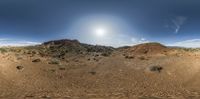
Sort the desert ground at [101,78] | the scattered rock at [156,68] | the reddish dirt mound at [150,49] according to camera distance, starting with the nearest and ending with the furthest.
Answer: the desert ground at [101,78] < the scattered rock at [156,68] < the reddish dirt mound at [150,49]

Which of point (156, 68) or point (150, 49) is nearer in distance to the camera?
point (156, 68)

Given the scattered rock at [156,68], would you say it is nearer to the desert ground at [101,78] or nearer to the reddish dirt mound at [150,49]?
the desert ground at [101,78]

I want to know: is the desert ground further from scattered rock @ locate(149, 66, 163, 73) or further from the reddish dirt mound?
the reddish dirt mound

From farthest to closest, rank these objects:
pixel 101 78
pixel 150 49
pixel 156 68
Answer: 1. pixel 150 49
2. pixel 156 68
3. pixel 101 78

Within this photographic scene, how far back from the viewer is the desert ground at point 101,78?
3253cm

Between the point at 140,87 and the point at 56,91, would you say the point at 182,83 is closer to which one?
the point at 140,87

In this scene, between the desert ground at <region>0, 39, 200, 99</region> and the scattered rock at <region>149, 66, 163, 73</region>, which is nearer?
the desert ground at <region>0, 39, 200, 99</region>

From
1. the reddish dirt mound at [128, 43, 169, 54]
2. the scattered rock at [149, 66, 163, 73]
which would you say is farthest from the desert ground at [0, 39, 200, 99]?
the reddish dirt mound at [128, 43, 169, 54]

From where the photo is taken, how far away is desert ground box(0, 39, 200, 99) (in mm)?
32531

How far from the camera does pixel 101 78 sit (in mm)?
39875

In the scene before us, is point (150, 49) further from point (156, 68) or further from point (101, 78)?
point (101, 78)

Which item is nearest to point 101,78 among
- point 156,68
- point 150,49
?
point 156,68

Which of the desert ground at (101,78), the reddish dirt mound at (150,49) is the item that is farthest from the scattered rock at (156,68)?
the reddish dirt mound at (150,49)

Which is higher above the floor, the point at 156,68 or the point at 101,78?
the point at 156,68
